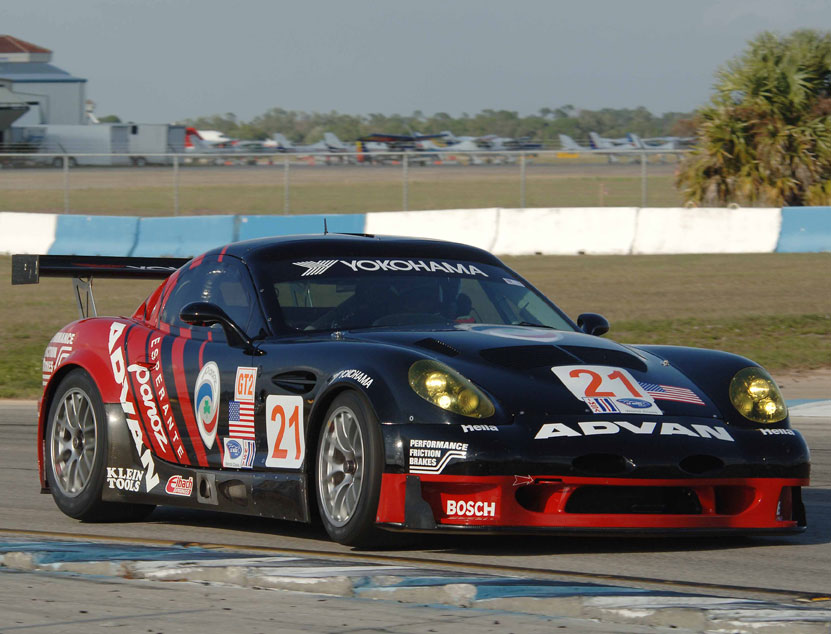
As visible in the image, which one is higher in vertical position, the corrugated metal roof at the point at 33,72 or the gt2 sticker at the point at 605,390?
the corrugated metal roof at the point at 33,72

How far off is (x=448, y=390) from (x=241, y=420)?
1.14 metres

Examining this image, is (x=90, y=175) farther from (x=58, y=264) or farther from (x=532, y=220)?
(x=58, y=264)

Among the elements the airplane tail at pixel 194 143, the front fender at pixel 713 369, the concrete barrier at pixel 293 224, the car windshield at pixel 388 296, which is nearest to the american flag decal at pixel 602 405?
the front fender at pixel 713 369

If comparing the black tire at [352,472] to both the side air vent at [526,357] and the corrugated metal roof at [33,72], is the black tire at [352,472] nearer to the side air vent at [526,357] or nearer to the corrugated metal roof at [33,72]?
the side air vent at [526,357]

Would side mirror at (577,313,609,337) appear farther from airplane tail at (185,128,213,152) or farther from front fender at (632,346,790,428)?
airplane tail at (185,128,213,152)

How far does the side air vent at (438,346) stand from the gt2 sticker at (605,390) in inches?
15.9

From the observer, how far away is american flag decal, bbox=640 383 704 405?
231 inches

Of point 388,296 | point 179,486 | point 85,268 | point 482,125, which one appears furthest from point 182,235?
point 482,125

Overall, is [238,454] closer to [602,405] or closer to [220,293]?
[220,293]

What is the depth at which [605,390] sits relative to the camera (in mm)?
5746

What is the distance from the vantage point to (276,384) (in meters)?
6.10

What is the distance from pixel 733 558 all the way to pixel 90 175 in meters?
56.8

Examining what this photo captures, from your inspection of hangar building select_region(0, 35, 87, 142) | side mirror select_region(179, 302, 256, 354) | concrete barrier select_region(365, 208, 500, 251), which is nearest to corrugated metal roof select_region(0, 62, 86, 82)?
hangar building select_region(0, 35, 87, 142)

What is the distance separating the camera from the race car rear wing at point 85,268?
778 centimetres
